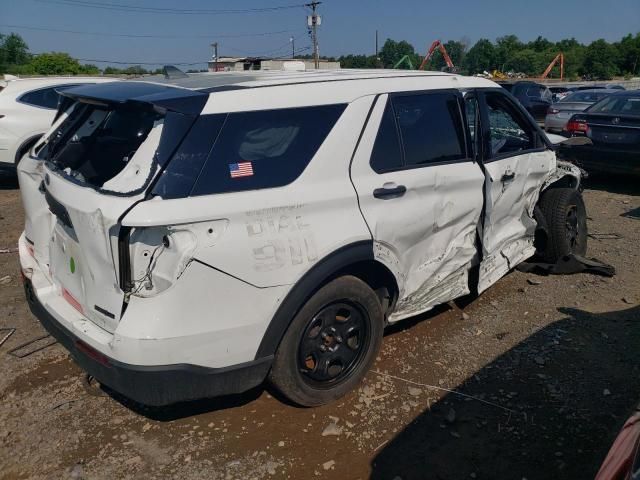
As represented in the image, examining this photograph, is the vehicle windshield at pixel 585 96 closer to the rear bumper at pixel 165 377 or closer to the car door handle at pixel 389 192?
the car door handle at pixel 389 192

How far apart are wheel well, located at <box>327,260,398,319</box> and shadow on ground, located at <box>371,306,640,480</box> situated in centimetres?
69

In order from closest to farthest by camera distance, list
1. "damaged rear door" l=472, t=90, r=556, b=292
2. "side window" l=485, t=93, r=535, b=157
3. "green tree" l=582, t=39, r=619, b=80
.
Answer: "damaged rear door" l=472, t=90, r=556, b=292, "side window" l=485, t=93, r=535, b=157, "green tree" l=582, t=39, r=619, b=80

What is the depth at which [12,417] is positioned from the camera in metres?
3.26

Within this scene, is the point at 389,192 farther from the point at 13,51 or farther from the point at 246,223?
the point at 13,51

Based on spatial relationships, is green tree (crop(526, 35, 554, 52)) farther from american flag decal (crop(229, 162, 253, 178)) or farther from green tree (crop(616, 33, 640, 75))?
american flag decal (crop(229, 162, 253, 178))

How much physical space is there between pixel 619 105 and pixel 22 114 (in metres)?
9.63

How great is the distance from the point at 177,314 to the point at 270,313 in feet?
1.56

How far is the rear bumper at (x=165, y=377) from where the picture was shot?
2.59 metres

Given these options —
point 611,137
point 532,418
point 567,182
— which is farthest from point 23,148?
point 611,137

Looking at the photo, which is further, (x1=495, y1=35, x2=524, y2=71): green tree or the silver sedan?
(x1=495, y1=35, x2=524, y2=71): green tree

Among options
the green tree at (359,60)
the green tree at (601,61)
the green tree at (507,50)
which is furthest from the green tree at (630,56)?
the green tree at (359,60)

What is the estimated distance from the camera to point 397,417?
10.7ft

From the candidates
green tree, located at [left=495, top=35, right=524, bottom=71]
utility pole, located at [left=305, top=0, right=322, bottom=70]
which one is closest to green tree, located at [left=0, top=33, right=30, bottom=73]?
utility pole, located at [left=305, top=0, right=322, bottom=70]

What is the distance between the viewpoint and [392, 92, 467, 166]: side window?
139 inches
